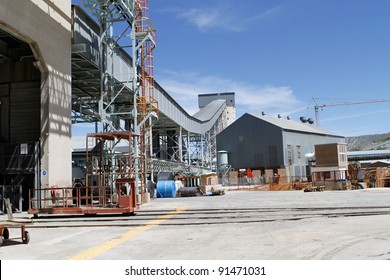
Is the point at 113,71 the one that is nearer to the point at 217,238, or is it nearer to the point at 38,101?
the point at 38,101

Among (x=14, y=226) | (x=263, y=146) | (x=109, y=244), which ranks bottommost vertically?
(x=109, y=244)

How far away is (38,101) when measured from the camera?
24.9 metres

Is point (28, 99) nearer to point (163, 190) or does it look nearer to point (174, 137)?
point (163, 190)

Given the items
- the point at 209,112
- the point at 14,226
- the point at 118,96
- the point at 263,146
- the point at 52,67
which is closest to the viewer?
the point at 14,226

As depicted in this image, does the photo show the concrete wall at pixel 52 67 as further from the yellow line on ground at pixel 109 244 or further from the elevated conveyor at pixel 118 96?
the yellow line on ground at pixel 109 244

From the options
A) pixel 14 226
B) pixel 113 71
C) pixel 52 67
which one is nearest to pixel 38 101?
pixel 52 67

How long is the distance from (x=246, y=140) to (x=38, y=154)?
56.6m

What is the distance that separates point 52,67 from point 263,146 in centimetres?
5571

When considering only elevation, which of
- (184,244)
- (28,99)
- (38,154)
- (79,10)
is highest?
(79,10)

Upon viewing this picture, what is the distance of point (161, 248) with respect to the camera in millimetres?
10164

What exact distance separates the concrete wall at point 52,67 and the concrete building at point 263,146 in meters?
53.5

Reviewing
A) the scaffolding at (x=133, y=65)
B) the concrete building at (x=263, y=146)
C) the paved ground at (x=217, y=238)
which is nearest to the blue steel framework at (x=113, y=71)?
the scaffolding at (x=133, y=65)

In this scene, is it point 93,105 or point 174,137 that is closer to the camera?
point 93,105
